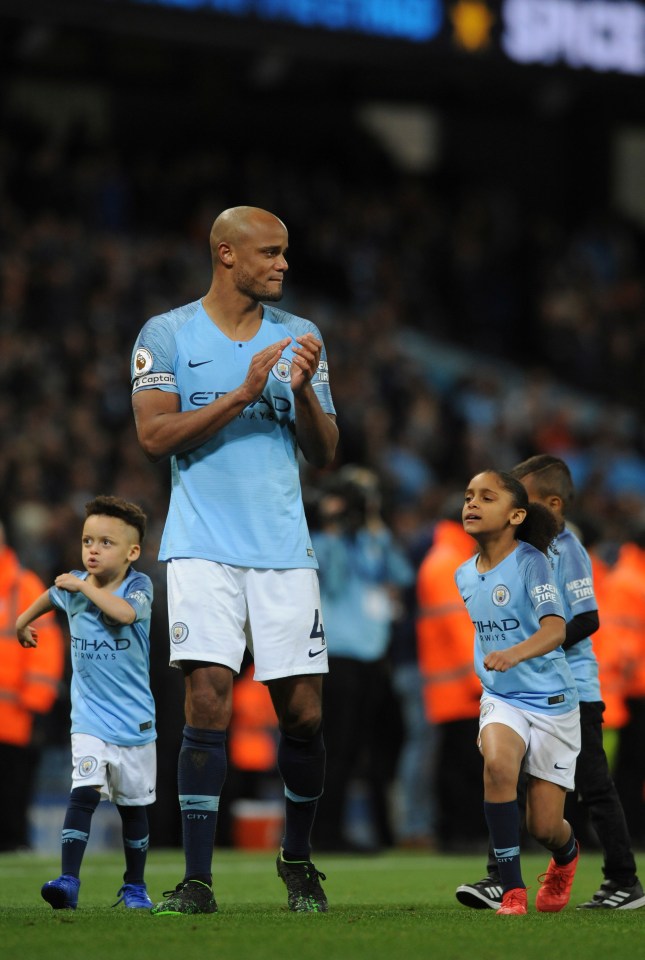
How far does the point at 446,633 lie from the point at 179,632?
16.6ft

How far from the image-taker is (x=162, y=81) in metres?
24.2

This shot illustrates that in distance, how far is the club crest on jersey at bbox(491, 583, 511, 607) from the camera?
5.82m

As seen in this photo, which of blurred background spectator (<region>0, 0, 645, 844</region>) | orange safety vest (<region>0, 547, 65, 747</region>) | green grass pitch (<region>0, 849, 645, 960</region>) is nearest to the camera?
green grass pitch (<region>0, 849, 645, 960</region>)

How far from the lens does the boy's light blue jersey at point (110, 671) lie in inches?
245

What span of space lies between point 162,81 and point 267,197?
12.3ft

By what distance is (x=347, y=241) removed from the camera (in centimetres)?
2181

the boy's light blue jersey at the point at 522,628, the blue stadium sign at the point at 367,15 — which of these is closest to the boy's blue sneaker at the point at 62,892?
the boy's light blue jersey at the point at 522,628

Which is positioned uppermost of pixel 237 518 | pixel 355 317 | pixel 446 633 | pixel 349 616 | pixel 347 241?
pixel 347 241

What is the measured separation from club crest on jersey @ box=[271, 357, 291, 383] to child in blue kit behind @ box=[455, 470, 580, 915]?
81 centimetres

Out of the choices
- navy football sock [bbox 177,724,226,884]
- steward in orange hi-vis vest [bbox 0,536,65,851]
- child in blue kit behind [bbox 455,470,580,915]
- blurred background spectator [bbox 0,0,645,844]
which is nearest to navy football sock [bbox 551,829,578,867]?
child in blue kit behind [bbox 455,470,580,915]

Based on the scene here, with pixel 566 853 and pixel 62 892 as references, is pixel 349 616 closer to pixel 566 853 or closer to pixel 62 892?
pixel 566 853

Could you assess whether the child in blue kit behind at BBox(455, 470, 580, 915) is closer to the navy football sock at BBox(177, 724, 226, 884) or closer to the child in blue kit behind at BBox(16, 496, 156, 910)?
the navy football sock at BBox(177, 724, 226, 884)

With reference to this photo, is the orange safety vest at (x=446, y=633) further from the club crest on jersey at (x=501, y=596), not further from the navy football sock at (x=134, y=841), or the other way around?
the club crest on jersey at (x=501, y=596)

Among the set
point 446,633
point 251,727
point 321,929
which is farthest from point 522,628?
point 251,727
